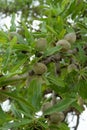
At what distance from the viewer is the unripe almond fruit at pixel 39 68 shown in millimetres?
1205

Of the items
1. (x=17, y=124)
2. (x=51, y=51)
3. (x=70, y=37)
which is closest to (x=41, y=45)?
(x=51, y=51)

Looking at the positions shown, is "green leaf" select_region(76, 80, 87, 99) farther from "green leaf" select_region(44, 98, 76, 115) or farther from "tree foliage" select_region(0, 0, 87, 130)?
"green leaf" select_region(44, 98, 76, 115)

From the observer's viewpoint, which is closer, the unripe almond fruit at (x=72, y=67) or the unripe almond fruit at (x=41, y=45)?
the unripe almond fruit at (x=41, y=45)

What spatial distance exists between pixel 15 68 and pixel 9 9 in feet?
10.1

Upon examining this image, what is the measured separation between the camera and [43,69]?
1.22 meters

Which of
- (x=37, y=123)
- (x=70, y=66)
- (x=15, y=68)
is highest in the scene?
(x=70, y=66)

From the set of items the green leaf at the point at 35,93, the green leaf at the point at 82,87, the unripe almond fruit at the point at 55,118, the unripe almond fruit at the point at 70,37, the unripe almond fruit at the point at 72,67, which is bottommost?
the unripe almond fruit at the point at 55,118

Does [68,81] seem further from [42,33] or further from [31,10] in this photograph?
[31,10]

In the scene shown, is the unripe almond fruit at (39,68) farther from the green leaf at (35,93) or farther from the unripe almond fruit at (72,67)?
the unripe almond fruit at (72,67)

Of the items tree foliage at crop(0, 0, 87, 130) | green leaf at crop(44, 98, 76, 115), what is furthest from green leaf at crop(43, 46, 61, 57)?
green leaf at crop(44, 98, 76, 115)

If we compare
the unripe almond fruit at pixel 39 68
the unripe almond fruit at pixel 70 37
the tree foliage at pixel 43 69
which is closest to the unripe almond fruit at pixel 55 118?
the tree foliage at pixel 43 69

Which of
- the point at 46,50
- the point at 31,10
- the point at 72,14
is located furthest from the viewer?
the point at 31,10

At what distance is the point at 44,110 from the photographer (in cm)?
125

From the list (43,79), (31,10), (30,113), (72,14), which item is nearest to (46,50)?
(43,79)
